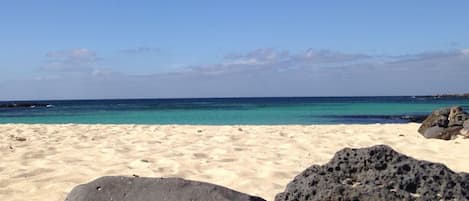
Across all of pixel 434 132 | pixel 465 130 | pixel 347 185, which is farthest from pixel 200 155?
pixel 465 130

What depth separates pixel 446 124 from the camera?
11.4 meters

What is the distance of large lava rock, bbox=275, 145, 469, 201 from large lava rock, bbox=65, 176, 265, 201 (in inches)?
19.2

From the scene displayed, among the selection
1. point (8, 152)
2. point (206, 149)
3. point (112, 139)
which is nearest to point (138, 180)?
point (206, 149)

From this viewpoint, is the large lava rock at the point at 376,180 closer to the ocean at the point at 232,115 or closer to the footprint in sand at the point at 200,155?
the footprint in sand at the point at 200,155

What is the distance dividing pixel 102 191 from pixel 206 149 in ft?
15.5

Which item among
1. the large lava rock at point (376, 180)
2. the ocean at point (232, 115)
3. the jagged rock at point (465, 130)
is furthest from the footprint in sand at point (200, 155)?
the ocean at point (232, 115)

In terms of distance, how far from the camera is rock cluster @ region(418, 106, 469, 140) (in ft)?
35.2

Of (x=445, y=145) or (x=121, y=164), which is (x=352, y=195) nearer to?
(x=121, y=164)

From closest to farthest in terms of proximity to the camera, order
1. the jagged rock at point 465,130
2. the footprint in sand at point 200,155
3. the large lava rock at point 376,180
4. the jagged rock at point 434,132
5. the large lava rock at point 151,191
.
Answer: the large lava rock at point 376,180 < the large lava rock at point 151,191 < the footprint in sand at point 200,155 < the jagged rock at point 465,130 < the jagged rock at point 434,132

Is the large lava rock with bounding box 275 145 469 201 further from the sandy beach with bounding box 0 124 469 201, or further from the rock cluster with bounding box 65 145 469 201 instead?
the sandy beach with bounding box 0 124 469 201

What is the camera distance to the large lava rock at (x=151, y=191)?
3.87 meters

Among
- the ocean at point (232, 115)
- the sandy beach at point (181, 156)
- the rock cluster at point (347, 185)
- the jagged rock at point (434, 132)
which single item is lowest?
the ocean at point (232, 115)

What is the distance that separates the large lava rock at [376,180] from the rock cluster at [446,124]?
7441 millimetres

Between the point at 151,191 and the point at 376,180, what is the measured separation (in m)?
1.67
